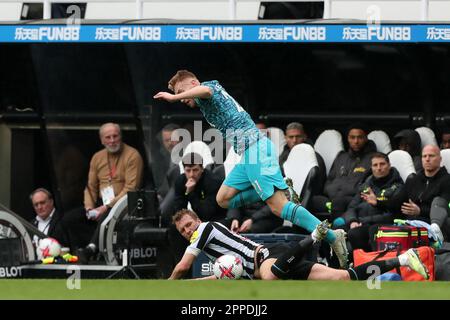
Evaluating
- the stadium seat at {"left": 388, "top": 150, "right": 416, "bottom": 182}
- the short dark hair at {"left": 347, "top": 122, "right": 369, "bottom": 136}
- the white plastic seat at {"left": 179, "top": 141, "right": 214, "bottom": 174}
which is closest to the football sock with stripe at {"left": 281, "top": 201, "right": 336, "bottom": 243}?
the stadium seat at {"left": 388, "top": 150, "right": 416, "bottom": 182}

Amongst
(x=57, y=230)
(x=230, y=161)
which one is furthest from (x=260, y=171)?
(x=57, y=230)

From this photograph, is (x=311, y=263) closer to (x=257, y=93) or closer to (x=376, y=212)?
(x=376, y=212)

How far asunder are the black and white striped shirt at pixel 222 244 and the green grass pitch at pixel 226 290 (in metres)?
0.83

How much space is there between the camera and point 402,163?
1500 cm

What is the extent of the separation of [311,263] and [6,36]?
557 cm

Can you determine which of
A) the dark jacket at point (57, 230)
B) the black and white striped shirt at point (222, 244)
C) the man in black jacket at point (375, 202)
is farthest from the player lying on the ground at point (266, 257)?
the dark jacket at point (57, 230)

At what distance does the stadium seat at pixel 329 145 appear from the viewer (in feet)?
52.4

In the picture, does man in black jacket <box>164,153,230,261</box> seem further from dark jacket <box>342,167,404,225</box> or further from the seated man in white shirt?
the seated man in white shirt

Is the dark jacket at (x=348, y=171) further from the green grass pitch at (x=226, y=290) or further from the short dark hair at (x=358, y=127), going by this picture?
the green grass pitch at (x=226, y=290)

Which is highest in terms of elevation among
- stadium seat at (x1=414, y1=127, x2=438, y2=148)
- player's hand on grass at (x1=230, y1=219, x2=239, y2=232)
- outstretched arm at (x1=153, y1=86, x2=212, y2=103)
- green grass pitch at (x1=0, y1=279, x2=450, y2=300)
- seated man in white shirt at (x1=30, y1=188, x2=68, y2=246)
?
outstretched arm at (x1=153, y1=86, x2=212, y2=103)

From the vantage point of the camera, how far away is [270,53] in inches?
682

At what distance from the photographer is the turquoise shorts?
476 inches

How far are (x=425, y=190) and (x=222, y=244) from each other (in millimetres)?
2767

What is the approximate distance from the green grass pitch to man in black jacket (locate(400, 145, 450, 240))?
2713 millimetres
